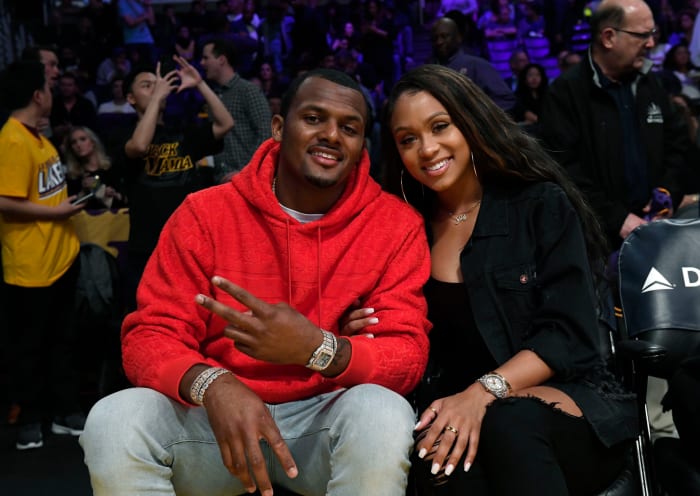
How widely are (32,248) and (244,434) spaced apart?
2816 millimetres

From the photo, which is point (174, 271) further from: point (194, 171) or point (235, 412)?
point (194, 171)

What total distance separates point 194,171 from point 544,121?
1.79 metres

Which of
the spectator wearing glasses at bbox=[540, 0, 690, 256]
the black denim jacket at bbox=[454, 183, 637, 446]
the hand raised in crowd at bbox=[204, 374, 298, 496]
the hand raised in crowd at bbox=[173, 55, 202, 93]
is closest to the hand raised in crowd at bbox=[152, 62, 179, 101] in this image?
the hand raised in crowd at bbox=[173, 55, 202, 93]

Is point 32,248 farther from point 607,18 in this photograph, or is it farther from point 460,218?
point 607,18

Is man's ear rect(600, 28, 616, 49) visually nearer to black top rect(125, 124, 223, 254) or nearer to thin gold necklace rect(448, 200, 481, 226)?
thin gold necklace rect(448, 200, 481, 226)

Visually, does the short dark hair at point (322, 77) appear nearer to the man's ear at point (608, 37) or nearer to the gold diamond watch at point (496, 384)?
the gold diamond watch at point (496, 384)

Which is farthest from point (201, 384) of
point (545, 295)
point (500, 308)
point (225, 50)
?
point (225, 50)

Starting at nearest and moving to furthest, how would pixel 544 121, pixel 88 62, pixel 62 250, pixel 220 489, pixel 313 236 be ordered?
pixel 220 489 < pixel 313 236 < pixel 544 121 < pixel 62 250 < pixel 88 62

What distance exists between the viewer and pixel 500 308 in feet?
8.28

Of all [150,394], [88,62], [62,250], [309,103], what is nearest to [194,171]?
[62,250]

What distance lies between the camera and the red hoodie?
7.77 feet

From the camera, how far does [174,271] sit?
2463 millimetres

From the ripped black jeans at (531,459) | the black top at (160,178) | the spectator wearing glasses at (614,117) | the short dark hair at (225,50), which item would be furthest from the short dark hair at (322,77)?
the short dark hair at (225,50)

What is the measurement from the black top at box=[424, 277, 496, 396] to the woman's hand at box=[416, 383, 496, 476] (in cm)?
30
